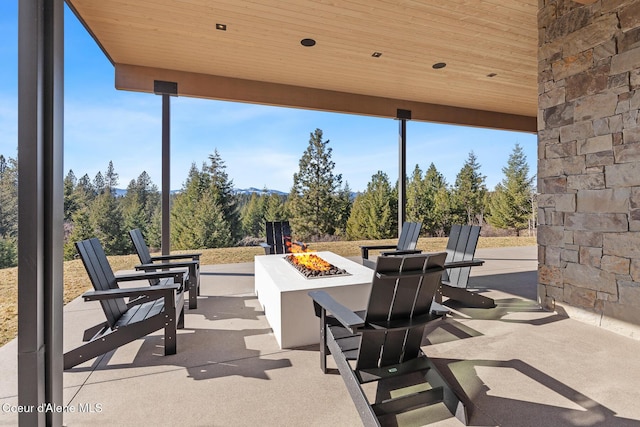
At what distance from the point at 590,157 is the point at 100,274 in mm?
4519

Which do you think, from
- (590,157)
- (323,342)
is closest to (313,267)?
(323,342)

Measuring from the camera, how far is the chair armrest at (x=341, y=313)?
1702 millimetres

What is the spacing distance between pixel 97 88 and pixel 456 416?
11537mm

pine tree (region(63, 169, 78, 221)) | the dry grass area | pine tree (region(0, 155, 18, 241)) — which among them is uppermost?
pine tree (region(63, 169, 78, 221))

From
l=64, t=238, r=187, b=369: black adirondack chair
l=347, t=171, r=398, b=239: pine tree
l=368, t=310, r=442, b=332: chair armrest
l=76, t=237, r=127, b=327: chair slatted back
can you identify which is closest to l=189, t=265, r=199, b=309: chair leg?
l=64, t=238, r=187, b=369: black adirondack chair

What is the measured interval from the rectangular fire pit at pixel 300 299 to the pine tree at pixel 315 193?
394 inches

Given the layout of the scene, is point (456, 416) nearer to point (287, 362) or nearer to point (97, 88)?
point (287, 362)

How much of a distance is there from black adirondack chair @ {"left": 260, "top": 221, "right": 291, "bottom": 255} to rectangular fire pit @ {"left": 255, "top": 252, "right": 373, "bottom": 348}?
Result: 189 centimetres

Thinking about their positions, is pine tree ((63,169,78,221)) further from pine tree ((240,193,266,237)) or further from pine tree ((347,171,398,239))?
pine tree ((347,171,398,239))

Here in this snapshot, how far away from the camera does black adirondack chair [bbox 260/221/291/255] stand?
16.6 ft

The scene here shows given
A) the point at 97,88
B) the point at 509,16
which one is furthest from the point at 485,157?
the point at 97,88

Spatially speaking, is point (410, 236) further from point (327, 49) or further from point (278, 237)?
point (327, 49)

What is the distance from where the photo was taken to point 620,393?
1.95m

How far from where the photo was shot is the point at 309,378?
211cm
